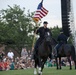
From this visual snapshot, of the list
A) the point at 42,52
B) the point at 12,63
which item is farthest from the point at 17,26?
the point at 42,52

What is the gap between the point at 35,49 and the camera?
1708 cm

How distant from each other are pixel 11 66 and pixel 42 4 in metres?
5.93

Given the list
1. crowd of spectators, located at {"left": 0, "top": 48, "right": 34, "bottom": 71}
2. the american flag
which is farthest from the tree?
the american flag

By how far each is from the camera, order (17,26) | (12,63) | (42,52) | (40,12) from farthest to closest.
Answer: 1. (17,26)
2. (12,63)
3. (40,12)
4. (42,52)

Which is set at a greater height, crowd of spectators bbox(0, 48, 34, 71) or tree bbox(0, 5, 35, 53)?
tree bbox(0, 5, 35, 53)

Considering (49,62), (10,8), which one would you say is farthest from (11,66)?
(10,8)

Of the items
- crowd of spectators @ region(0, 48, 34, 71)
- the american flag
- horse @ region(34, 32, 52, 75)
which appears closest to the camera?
horse @ region(34, 32, 52, 75)

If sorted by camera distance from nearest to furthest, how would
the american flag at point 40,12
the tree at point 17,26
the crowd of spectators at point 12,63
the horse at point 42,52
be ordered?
the horse at point 42,52 → the american flag at point 40,12 → the crowd of spectators at point 12,63 → the tree at point 17,26

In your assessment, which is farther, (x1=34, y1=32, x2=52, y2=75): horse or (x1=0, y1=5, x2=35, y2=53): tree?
(x1=0, y1=5, x2=35, y2=53): tree

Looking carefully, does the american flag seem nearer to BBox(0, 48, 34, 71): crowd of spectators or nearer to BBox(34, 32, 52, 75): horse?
BBox(0, 48, 34, 71): crowd of spectators

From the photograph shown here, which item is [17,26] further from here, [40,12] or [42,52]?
[42,52]

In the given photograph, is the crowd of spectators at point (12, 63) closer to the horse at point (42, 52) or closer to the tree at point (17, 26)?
the horse at point (42, 52)

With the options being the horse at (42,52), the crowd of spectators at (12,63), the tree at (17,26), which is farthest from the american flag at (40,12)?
the tree at (17,26)

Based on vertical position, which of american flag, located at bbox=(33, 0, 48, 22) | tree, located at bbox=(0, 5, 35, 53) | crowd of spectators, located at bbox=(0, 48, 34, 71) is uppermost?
tree, located at bbox=(0, 5, 35, 53)
